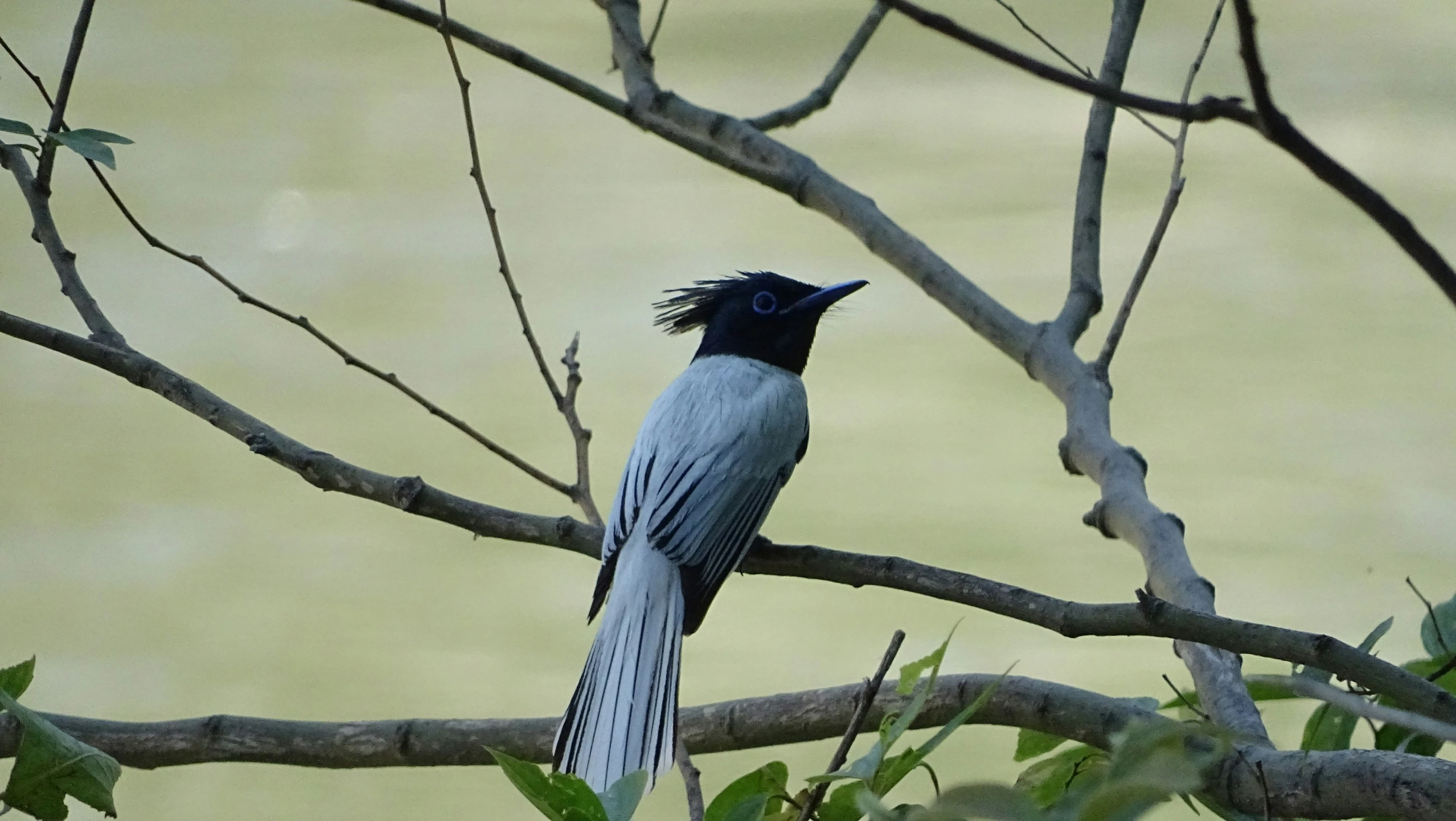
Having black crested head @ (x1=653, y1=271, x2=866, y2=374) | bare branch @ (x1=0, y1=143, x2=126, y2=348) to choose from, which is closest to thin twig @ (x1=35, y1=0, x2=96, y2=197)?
bare branch @ (x1=0, y1=143, x2=126, y2=348)

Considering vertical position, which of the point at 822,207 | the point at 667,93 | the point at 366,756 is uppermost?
the point at 667,93

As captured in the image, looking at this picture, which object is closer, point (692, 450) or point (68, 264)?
point (68, 264)

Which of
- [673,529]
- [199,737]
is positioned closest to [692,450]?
[673,529]

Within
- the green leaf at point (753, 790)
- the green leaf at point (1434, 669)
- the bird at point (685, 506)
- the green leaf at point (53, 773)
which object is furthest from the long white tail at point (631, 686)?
the green leaf at point (1434, 669)

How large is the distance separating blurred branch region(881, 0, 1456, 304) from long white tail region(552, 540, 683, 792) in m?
0.68

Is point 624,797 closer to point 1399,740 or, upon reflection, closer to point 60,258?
point 1399,740

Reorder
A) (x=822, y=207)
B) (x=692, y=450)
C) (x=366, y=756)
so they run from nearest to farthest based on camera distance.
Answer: (x=366, y=756), (x=692, y=450), (x=822, y=207)

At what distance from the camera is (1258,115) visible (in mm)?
Result: 342

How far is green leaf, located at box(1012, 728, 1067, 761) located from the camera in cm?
94

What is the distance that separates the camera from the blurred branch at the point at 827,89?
1.70 metres

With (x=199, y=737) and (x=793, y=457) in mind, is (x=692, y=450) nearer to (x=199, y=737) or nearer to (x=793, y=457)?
(x=793, y=457)

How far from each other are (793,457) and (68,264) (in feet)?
2.43

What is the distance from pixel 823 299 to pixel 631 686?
0.66m

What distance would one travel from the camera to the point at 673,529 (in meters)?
1.22
